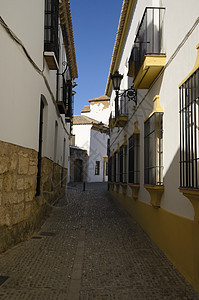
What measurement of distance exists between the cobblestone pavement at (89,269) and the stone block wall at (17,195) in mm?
220

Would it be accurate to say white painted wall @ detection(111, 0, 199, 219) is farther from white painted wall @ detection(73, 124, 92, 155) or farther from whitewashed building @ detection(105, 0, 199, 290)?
white painted wall @ detection(73, 124, 92, 155)

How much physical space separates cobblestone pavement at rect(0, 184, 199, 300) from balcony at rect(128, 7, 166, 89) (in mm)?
3058

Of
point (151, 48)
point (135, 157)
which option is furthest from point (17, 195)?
point (151, 48)

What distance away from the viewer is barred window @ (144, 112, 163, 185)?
4829 mm

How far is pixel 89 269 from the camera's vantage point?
12.5 ft

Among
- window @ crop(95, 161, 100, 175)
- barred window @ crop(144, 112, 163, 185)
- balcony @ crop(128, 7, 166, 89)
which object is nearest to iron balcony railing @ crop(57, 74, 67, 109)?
balcony @ crop(128, 7, 166, 89)

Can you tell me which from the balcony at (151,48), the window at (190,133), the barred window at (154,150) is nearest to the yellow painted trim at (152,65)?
the balcony at (151,48)

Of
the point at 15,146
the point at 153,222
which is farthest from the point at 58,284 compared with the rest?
the point at 153,222

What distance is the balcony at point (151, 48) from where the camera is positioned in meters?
4.88

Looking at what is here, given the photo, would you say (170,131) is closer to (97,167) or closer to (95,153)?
(95,153)

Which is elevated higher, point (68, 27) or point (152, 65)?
point (68, 27)

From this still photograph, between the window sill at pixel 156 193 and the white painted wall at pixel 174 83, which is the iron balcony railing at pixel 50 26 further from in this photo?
the window sill at pixel 156 193

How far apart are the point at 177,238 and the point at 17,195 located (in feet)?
8.11

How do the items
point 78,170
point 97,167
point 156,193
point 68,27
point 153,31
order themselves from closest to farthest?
point 156,193, point 153,31, point 68,27, point 78,170, point 97,167
